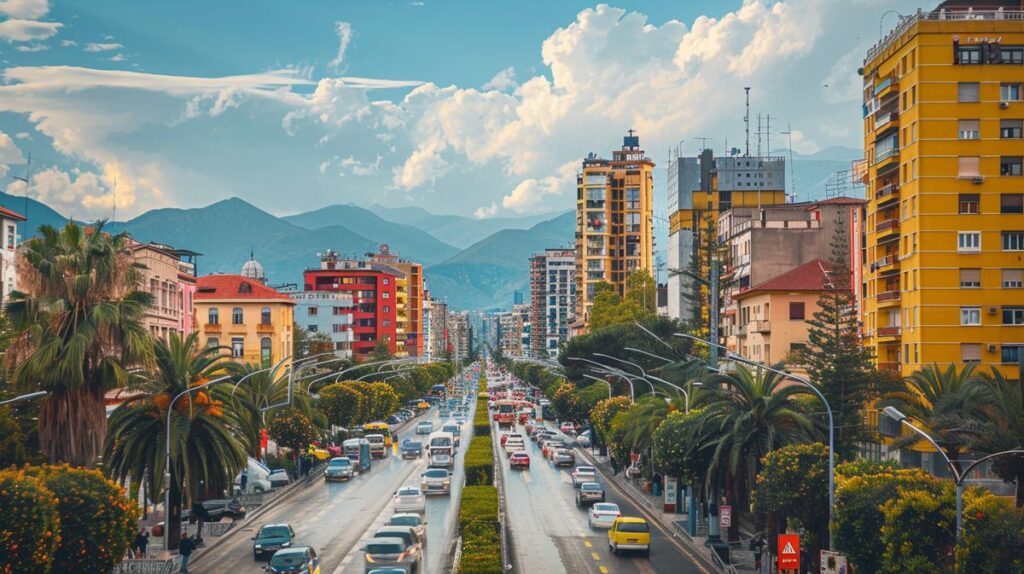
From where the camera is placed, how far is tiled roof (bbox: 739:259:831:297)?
93.4 meters

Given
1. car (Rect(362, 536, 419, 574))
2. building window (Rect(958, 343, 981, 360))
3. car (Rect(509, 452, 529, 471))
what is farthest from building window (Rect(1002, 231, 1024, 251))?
car (Rect(362, 536, 419, 574))

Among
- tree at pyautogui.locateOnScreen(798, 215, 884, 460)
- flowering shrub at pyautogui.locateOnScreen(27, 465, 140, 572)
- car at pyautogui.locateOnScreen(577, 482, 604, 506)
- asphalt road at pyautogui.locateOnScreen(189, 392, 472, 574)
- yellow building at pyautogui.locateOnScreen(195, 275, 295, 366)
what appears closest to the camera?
flowering shrub at pyautogui.locateOnScreen(27, 465, 140, 572)

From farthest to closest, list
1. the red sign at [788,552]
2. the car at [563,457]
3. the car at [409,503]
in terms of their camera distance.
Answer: the car at [563,457], the car at [409,503], the red sign at [788,552]

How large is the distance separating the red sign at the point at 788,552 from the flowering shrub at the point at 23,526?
20366 millimetres

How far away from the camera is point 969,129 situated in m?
69.6

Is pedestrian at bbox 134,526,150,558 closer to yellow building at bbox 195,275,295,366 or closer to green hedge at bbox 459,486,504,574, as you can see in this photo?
green hedge at bbox 459,486,504,574

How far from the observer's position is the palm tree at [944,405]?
4344 cm

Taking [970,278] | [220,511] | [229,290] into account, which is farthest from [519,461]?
[229,290]

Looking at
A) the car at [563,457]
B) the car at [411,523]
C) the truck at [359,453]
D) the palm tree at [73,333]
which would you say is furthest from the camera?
the car at [563,457]

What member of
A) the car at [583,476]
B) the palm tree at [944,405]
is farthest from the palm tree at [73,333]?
the car at [583,476]

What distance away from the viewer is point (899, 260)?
7412 centimetres

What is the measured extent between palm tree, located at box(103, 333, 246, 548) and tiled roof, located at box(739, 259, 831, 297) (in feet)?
173

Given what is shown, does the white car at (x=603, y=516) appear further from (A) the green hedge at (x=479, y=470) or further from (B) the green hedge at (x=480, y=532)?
(A) the green hedge at (x=479, y=470)

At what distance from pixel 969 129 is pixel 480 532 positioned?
4051 centimetres
